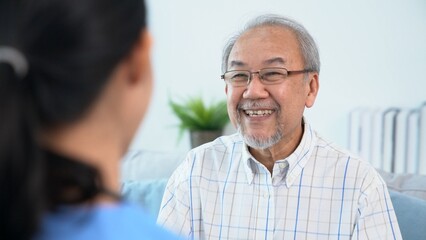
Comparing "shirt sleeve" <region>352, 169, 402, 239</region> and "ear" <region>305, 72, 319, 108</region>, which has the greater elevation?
"ear" <region>305, 72, 319, 108</region>

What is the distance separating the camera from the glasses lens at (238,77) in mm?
1586

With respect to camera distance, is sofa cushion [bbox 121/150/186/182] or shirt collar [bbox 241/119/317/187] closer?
shirt collar [bbox 241/119/317/187]

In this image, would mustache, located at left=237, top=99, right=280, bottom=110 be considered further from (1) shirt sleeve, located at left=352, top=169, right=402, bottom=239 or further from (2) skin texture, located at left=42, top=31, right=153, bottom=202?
(2) skin texture, located at left=42, top=31, right=153, bottom=202

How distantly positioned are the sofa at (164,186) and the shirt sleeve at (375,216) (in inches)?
8.8

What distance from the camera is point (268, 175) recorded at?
5.06 feet

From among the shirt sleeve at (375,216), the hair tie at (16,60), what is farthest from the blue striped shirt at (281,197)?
the hair tie at (16,60)

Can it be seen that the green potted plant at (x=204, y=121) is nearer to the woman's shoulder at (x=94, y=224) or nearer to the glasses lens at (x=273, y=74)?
the glasses lens at (x=273, y=74)

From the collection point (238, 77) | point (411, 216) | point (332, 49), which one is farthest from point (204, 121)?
point (411, 216)

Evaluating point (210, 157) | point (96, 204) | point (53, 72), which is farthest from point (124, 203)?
point (210, 157)

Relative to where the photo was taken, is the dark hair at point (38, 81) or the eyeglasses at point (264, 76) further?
the eyeglasses at point (264, 76)

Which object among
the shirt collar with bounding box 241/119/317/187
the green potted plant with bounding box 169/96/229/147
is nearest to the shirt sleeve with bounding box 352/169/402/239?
the shirt collar with bounding box 241/119/317/187

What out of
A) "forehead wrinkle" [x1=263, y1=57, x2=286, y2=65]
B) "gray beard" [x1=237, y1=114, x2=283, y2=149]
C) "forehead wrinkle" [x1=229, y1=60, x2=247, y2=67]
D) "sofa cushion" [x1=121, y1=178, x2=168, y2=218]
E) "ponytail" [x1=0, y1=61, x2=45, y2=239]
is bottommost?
"sofa cushion" [x1=121, y1=178, x2=168, y2=218]

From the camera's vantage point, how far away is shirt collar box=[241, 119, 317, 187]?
5.00 feet

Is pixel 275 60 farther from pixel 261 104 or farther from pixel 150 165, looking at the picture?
pixel 150 165
